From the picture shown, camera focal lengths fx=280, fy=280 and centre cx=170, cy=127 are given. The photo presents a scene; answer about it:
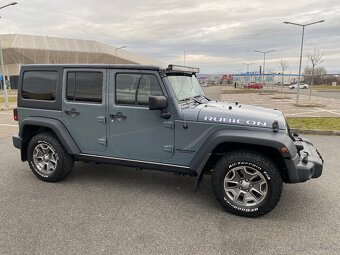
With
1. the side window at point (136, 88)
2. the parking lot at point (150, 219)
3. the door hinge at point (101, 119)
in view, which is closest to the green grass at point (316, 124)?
the parking lot at point (150, 219)

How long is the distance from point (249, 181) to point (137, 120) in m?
1.70

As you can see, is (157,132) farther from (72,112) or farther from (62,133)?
(62,133)

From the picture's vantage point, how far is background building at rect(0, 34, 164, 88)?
58.6m

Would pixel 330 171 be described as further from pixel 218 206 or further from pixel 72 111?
pixel 72 111

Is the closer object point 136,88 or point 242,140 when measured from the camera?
point 242,140

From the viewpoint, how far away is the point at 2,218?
3.43m

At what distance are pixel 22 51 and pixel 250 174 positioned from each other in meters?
65.9

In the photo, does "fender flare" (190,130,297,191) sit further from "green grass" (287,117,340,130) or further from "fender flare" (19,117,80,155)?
"green grass" (287,117,340,130)

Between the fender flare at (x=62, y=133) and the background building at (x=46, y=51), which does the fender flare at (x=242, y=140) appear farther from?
the background building at (x=46, y=51)

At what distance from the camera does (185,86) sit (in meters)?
4.28

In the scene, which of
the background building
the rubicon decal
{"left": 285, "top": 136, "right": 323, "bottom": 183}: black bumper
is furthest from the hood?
the background building

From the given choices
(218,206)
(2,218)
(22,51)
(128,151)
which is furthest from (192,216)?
(22,51)

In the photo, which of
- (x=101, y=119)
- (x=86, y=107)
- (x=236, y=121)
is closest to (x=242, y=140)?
(x=236, y=121)

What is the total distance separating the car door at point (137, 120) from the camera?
12.5 feet
